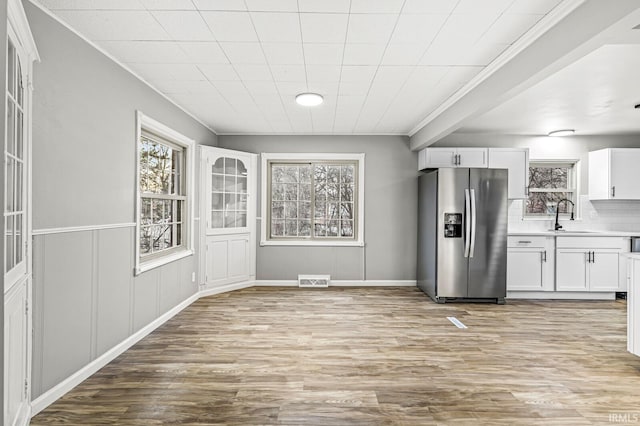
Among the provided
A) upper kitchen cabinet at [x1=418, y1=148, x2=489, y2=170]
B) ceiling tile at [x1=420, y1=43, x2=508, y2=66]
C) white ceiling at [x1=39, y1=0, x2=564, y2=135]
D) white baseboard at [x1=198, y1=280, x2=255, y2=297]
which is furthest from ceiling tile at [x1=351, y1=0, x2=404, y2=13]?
white baseboard at [x1=198, y1=280, x2=255, y2=297]

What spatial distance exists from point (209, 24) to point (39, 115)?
116 centimetres

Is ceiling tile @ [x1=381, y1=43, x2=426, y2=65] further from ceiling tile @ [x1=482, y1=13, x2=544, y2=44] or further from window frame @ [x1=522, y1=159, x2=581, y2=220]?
window frame @ [x1=522, y1=159, x2=581, y2=220]

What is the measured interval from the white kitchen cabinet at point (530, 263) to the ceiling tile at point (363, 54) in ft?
11.7

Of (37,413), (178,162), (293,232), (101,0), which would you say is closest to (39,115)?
(101,0)

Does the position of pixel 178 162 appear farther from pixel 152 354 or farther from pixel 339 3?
pixel 339 3

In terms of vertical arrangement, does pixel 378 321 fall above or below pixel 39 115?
below

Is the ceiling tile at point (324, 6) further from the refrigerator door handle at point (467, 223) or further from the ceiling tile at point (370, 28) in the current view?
the refrigerator door handle at point (467, 223)

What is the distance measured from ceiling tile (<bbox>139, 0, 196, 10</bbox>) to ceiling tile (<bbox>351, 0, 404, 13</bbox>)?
96 centimetres

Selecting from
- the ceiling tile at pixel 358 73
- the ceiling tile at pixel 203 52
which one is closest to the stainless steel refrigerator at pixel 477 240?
the ceiling tile at pixel 358 73

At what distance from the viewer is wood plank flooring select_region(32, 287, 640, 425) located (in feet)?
7.57

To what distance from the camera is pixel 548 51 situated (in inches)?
93.3

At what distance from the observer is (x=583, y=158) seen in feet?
19.5

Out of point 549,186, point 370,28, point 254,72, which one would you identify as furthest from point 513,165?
point 254,72

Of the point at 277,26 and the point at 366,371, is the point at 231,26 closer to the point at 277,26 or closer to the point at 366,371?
the point at 277,26
